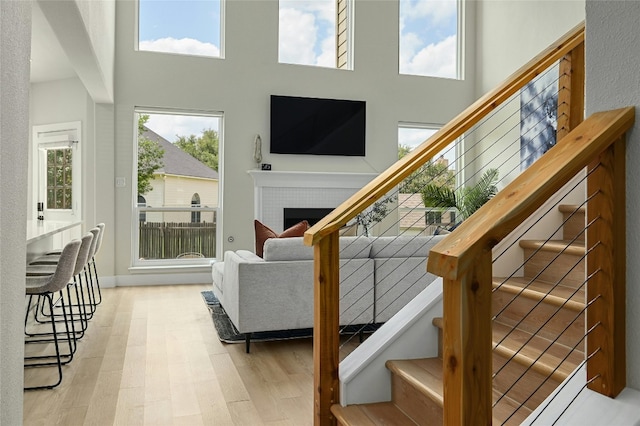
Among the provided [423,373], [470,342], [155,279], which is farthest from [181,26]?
[470,342]

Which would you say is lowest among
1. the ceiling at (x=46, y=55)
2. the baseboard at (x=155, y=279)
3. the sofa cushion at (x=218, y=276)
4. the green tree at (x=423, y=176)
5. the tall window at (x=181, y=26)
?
the baseboard at (x=155, y=279)

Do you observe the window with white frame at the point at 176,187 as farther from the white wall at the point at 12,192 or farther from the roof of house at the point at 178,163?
the white wall at the point at 12,192

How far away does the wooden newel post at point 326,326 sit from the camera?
7.30 ft

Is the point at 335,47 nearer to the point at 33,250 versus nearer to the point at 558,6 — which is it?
the point at 558,6

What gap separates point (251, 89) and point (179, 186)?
1.58 meters

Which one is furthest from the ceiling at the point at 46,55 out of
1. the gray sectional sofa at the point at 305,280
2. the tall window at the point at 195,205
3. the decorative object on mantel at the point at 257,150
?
the gray sectional sofa at the point at 305,280

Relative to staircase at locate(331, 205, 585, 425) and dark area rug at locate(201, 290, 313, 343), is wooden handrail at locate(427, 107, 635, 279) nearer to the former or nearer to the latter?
staircase at locate(331, 205, 585, 425)

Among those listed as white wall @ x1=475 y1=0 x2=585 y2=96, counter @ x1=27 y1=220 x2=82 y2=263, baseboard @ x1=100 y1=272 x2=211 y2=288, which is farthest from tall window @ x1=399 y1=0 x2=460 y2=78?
counter @ x1=27 y1=220 x2=82 y2=263

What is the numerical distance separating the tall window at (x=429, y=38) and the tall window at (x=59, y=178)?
4.87 meters

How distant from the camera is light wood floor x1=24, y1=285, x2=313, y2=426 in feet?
8.28

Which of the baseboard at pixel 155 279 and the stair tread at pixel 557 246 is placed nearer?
the stair tread at pixel 557 246

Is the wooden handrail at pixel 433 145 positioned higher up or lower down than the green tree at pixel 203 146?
lower down

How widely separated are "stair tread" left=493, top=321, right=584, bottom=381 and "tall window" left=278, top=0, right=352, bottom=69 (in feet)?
18.7

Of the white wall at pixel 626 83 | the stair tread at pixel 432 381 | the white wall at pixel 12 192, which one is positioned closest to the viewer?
the white wall at pixel 626 83
